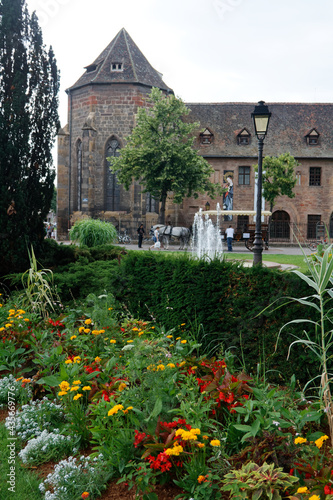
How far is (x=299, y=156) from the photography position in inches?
1421

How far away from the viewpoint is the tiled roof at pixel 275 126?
3650 centimetres

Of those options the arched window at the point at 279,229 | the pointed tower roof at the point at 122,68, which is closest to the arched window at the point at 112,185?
the pointed tower roof at the point at 122,68

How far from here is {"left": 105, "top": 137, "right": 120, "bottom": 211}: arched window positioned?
32375mm

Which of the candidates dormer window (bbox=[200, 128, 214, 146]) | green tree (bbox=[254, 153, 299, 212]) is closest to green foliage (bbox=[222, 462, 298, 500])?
green tree (bbox=[254, 153, 299, 212])

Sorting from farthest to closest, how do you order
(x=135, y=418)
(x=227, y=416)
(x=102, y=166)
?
(x=102, y=166) → (x=227, y=416) → (x=135, y=418)

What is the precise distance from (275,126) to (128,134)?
13.6 metres

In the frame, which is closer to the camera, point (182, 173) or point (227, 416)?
point (227, 416)

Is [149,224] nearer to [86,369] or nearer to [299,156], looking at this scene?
[299,156]

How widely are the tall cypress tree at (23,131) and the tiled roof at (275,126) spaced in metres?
28.8

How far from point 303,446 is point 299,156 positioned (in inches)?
1419

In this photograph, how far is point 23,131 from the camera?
8000 mm

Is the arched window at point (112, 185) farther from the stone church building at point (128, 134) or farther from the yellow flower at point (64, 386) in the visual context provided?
the yellow flower at point (64, 386)

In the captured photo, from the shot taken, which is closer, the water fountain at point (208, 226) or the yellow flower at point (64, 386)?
the yellow flower at point (64, 386)

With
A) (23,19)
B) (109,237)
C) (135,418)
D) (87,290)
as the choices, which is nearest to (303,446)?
(135,418)
